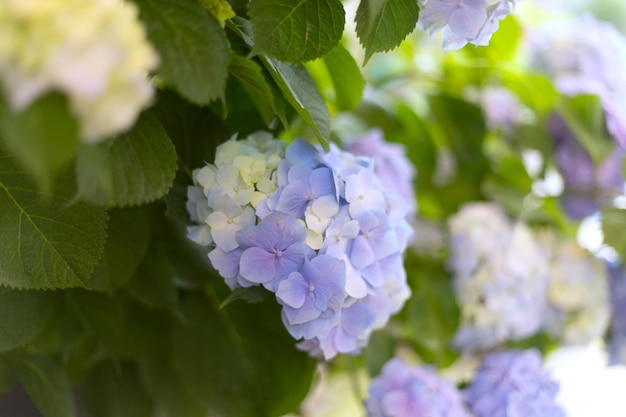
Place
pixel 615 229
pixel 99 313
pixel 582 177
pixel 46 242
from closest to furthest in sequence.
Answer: pixel 46 242
pixel 99 313
pixel 615 229
pixel 582 177

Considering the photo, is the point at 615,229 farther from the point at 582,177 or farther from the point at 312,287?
the point at 312,287

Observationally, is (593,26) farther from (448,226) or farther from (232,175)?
(232,175)

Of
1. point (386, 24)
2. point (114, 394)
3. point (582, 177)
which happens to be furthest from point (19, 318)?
point (582, 177)

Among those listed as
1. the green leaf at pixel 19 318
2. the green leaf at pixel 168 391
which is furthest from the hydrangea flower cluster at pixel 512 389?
the green leaf at pixel 19 318

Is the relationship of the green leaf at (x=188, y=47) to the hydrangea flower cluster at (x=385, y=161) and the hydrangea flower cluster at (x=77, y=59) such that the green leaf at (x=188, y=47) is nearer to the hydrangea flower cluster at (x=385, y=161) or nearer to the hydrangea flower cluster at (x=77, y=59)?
the hydrangea flower cluster at (x=77, y=59)

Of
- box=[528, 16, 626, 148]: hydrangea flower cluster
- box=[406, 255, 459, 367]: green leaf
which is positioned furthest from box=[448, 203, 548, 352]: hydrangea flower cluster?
box=[528, 16, 626, 148]: hydrangea flower cluster
